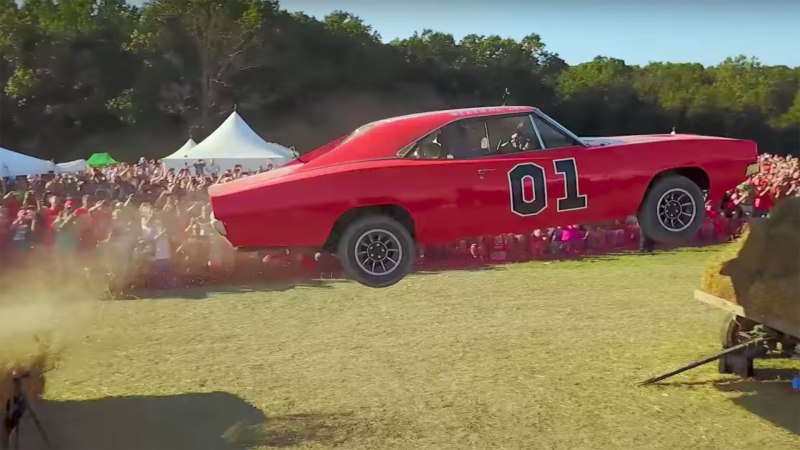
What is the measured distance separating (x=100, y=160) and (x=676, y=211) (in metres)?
22.9

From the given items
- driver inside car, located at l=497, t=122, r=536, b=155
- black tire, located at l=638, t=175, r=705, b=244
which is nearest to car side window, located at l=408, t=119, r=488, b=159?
driver inside car, located at l=497, t=122, r=536, b=155

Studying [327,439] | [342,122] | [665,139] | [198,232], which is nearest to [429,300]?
[327,439]

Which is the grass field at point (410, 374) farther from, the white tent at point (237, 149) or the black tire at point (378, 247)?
the black tire at point (378, 247)

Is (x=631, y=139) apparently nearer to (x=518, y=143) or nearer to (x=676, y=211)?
(x=676, y=211)

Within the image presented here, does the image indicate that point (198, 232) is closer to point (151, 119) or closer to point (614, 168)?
point (151, 119)

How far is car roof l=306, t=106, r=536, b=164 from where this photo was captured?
7141mm

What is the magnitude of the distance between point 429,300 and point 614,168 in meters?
13.2

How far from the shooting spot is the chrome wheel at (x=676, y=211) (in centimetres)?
749

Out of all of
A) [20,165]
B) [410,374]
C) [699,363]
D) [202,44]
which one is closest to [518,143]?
[202,44]

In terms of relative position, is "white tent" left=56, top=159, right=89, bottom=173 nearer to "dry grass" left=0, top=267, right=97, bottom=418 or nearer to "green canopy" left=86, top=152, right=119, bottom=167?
"green canopy" left=86, top=152, right=119, bottom=167

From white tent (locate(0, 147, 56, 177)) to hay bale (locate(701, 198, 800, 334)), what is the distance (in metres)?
18.8

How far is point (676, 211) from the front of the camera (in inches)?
297

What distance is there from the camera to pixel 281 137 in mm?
11844

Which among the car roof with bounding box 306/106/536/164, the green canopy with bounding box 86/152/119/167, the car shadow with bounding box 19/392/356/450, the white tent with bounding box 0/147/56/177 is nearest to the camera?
the car roof with bounding box 306/106/536/164
